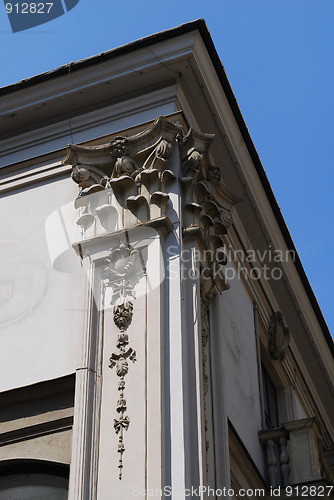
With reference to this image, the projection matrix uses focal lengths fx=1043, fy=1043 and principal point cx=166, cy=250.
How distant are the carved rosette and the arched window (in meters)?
0.79

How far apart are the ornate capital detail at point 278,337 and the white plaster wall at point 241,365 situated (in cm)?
97

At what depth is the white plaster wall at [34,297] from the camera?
10.2 meters

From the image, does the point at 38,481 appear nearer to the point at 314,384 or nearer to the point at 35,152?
the point at 35,152

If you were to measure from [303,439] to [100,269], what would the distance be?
3461mm

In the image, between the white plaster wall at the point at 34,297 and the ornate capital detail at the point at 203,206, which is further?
the ornate capital detail at the point at 203,206

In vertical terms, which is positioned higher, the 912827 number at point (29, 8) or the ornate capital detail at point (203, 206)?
the 912827 number at point (29, 8)

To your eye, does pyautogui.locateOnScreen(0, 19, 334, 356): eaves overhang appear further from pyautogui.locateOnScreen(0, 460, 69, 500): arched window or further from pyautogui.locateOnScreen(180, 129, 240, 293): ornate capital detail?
pyautogui.locateOnScreen(0, 460, 69, 500): arched window

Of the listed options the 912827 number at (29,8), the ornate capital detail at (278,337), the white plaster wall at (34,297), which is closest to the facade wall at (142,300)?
the white plaster wall at (34,297)

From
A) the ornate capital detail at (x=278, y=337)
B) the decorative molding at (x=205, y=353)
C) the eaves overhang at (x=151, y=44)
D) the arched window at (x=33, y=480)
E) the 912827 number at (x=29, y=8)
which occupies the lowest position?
the arched window at (x=33, y=480)

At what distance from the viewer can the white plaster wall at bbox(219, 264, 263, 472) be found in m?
11.7

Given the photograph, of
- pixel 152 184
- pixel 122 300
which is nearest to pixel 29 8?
pixel 152 184

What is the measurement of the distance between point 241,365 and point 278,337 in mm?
2463

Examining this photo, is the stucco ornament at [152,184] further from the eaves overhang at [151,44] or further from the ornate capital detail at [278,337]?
the ornate capital detail at [278,337]

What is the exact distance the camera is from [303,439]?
12.2m
